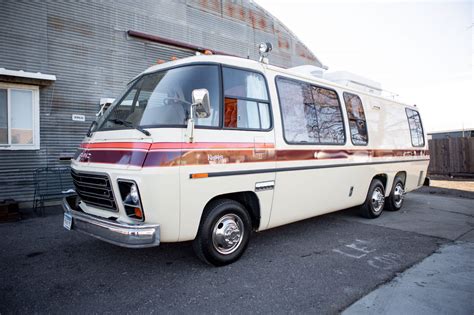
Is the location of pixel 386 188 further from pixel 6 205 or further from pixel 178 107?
pixel 6 205

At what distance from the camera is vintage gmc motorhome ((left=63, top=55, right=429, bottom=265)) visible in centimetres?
328

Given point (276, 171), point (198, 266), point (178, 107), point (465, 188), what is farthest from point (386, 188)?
point (465, 188)

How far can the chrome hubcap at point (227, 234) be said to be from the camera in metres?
3.80

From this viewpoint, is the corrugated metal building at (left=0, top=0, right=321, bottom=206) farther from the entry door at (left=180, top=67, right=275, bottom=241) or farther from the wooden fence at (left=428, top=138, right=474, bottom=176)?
the wooden fence at (left=428, top=138, right=474, bottom=176)

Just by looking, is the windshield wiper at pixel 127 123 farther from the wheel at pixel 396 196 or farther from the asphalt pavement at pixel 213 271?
the wheel at pixel 396 196

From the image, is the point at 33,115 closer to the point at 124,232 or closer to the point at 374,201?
the point at 124,232

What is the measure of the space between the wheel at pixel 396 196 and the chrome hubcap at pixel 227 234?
4850mm

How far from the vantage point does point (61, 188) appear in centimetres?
830

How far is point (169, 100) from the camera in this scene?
367cm

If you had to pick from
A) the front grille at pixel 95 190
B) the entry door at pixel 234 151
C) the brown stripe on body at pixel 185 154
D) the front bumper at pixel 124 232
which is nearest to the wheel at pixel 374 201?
the brown stripe on body at pixel 185 154

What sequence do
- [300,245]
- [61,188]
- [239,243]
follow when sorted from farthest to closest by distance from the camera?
[61,188], [300,245], [239,243]

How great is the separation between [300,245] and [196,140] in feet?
8.49

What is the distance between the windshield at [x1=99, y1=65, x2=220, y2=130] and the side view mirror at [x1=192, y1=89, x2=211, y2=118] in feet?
→ 0.70

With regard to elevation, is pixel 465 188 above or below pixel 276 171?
below
